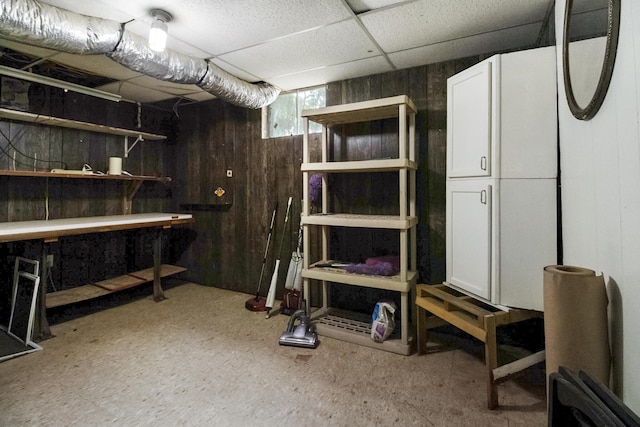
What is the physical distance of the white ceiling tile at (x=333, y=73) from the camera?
2.61 metres

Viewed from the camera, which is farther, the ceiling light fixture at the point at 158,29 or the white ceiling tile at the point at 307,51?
the white ceiling tile at the point at 307,51

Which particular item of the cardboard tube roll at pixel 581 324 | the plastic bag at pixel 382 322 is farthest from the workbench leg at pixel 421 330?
the cardboard tube roll at pixel 581 324

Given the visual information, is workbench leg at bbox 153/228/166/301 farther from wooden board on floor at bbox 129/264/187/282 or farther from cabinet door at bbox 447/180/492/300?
cabinet door at bbox 447/180/492/300

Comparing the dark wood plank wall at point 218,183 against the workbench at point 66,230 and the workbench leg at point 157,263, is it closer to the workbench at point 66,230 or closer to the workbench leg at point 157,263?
the workbench at point 66,230

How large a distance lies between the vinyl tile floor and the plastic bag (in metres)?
0.12

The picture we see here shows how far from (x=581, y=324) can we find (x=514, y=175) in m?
0.86

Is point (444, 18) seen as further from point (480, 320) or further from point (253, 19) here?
point (480, 320)

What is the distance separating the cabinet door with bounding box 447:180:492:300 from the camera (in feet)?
5.82

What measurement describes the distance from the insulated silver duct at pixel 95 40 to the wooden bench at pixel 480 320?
93.1 inches

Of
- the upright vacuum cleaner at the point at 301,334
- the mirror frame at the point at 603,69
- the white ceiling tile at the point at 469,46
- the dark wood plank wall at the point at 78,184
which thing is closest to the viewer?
the mirror frame at the point at 603,69

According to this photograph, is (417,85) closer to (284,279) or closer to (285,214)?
(285,214)

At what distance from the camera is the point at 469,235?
6.28 feet

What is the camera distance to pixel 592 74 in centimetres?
115

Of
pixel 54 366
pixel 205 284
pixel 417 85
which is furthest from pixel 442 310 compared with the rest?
pixel 205 284
